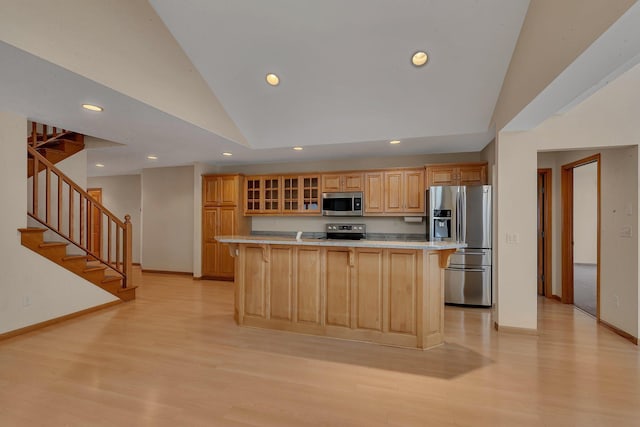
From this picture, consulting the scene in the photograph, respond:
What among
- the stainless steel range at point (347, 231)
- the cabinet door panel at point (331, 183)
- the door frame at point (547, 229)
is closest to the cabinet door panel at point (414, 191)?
the stainless steel range at point (347, 231)

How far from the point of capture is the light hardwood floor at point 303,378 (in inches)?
80.0

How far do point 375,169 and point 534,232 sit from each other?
261 centimetres

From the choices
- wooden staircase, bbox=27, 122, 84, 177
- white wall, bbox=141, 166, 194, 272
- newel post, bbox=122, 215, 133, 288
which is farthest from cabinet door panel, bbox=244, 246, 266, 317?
white wall, bbox=141, 166, 194, 272

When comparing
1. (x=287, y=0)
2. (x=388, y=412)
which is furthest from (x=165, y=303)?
(x=287, y=0)

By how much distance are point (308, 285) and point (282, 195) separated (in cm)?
295

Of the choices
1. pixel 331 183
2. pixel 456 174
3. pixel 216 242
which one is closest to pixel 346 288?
pixel 331 183

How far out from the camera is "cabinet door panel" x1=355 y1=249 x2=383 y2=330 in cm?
322

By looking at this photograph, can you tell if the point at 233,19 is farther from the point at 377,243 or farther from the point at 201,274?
the point at 201,274

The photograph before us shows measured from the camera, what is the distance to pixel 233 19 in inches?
119

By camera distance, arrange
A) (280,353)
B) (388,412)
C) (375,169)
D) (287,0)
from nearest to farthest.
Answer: (388,412), (287,0), (280,353), (375,169)

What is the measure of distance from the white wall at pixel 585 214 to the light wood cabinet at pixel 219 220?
8744 millimetres

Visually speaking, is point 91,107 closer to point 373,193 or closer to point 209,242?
point 209,242

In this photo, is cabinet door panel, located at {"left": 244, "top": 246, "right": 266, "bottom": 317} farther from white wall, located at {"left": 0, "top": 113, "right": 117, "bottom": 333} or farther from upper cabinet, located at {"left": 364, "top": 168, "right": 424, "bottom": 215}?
upper cabinet, located at {"left": 364, "top": 168, "right": 424, "bottom": 215}

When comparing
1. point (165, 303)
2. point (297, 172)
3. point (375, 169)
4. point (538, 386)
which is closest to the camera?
point (538, 386)
